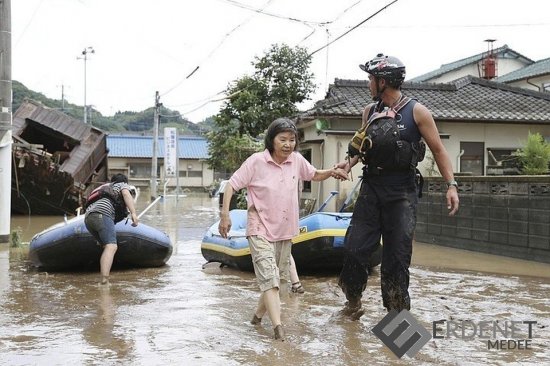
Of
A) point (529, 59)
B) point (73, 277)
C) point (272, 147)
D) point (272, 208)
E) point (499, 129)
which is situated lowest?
point (73, 277)

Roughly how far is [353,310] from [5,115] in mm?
9141

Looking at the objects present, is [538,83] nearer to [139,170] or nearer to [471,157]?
[471,157]

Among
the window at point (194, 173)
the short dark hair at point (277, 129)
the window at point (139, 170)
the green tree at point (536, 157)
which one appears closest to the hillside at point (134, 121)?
the window at point (194, 173)

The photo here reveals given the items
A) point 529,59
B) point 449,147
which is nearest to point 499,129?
point 449,147

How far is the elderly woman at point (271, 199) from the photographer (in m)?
4.75

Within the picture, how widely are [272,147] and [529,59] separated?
37.1 metres

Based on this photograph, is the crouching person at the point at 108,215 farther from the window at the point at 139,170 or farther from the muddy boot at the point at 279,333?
the window at the point at 139,170

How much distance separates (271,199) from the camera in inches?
189

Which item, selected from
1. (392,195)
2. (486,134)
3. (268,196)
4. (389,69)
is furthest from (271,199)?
(486,134)

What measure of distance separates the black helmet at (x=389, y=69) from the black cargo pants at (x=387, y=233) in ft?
2.49

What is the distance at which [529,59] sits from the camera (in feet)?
124

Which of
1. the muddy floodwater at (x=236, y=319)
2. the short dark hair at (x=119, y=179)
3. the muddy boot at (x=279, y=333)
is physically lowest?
the muddy floodwater at (x=236, y=319)

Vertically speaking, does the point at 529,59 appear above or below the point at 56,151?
above

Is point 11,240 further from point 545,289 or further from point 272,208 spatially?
point 545,289
